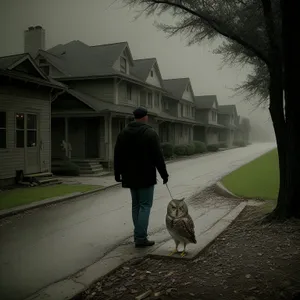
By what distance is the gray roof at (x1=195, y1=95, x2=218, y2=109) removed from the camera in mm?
50250

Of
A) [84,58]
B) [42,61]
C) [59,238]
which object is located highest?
[84,58]

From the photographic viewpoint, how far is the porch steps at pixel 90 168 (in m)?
19.1

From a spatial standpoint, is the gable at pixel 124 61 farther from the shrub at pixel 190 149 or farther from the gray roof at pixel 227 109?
the gray roof at pixel 227 109

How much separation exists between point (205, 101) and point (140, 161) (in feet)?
156

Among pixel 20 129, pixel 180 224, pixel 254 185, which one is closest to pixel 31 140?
pixel 20 129

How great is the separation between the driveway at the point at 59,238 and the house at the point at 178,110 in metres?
24.6

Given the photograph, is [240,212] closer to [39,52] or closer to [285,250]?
[285,250]

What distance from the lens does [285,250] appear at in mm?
5266

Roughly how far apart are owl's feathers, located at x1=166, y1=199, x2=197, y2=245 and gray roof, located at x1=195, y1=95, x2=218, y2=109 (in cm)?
4577

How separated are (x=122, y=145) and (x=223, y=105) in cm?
6451

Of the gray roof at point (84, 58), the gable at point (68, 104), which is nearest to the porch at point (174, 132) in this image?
the gray roof at point (84, 58)

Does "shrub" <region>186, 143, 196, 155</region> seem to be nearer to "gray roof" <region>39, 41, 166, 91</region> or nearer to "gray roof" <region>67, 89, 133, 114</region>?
"gray roof" <region>39, 41, 166, 91</region>

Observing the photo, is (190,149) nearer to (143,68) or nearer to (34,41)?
(143,68)

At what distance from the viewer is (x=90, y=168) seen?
19.8m
